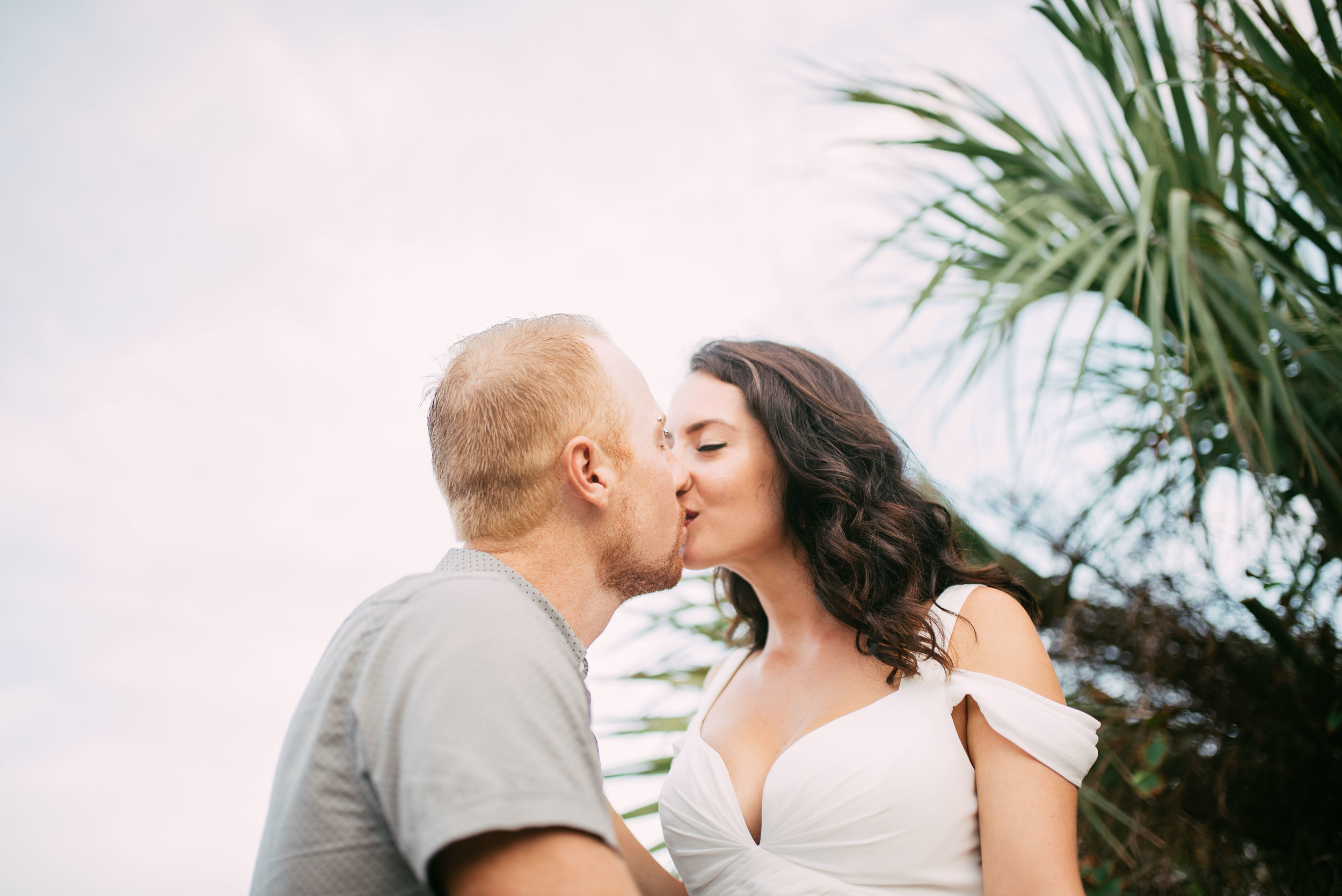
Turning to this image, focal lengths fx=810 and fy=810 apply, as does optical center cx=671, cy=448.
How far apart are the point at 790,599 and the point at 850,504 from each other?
0.31 m

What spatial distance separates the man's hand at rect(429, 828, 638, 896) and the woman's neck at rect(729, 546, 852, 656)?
1.25m

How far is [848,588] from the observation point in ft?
6.24

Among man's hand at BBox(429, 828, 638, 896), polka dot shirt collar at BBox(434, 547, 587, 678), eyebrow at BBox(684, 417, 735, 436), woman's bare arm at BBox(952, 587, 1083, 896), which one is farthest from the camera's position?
eyebrow at BBox(684, 417, 735, 436)

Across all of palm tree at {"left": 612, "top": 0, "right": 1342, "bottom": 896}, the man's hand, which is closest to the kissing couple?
the man's hand

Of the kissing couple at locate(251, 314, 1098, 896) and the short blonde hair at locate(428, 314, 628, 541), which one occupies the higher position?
the short blonde hair at locate(428, 314, 628, 541)

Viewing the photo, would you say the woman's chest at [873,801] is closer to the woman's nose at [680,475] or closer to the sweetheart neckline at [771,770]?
the sweetheart neckline at [771,770]

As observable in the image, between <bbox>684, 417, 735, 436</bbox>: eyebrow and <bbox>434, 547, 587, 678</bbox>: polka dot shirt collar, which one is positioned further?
<bbox>684, 417, 735, 436</bbox>: eyebrow

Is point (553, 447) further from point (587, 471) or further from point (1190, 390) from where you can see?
point (1190, 390)

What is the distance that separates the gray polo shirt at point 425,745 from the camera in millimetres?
795

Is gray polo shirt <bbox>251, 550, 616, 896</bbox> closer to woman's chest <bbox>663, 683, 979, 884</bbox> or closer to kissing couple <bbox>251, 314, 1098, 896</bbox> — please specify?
kissing couple <bbox>251, 314, 1098, 896</bbox>

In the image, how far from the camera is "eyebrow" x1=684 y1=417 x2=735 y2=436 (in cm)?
204

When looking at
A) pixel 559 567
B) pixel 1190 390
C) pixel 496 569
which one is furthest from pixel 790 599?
pixel 1190 390

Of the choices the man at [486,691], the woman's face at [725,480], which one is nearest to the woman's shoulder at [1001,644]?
the woman's face at [725,480]

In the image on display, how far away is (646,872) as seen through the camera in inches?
71.7
